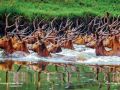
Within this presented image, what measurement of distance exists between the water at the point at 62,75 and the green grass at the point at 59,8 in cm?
1462

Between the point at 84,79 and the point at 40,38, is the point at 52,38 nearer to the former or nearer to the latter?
the point at 40,38

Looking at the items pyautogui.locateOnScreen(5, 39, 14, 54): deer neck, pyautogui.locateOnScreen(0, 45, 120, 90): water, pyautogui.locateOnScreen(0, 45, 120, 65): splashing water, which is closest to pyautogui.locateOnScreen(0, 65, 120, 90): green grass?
pyautogui.locateOnScreen(0, 45, 120, 90): water

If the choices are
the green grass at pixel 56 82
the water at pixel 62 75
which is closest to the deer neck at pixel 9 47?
the water at pixel 62 75

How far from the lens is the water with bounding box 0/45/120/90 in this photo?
18.9m

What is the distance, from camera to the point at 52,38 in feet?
110

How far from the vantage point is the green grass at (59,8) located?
48.6 m

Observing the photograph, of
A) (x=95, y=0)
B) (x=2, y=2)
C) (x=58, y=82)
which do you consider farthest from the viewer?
(x=95, y=0)

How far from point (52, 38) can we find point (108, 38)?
2.77 m

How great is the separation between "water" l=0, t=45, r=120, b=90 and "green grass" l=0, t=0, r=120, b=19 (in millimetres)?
14620

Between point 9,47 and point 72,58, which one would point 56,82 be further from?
point 72,58

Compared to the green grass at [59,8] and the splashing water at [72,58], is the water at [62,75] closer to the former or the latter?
the splashing water at [72,58]

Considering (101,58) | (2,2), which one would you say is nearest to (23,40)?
(101,58)

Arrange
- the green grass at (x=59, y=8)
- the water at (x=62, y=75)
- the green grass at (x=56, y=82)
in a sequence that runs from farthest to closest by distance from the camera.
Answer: the green grass at (x=59, y=8), the water at (x=62, y=75), the green grass at (x=56, y=82)

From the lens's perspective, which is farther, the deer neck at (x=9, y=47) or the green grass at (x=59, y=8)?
the green grass at (x=59, y=8)
